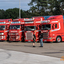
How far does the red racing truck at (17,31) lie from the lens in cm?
2414

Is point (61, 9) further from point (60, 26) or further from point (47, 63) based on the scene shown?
point (47, 63)

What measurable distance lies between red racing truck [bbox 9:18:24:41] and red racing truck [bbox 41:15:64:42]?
3277mm

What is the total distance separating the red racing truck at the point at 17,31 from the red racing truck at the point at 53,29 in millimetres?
3277

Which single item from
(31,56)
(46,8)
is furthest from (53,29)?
(46,8)

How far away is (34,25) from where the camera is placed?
23.4 m

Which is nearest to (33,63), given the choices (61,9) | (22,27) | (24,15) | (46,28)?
(46,28)

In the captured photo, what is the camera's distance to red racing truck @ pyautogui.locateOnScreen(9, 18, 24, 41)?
2414cm

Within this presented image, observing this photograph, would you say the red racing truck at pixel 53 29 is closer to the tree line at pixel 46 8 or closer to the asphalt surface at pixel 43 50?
the asphalt surface at pixel 43 50

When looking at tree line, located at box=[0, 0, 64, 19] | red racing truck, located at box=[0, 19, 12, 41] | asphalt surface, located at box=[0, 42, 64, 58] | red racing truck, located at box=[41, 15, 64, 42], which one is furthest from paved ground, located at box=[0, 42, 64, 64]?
tree line, located at box=[0, 0, 64, 19]

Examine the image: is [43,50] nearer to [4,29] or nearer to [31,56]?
[31,56]

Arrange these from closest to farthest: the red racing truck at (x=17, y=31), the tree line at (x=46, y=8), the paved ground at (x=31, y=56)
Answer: the paved ground at (x=31, y=56) → the red racing truck at (x=17, y=31) → the tree line at (x=46, y=8)

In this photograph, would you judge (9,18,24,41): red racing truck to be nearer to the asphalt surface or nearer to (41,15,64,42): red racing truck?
(41,15,64,42): red racing truck

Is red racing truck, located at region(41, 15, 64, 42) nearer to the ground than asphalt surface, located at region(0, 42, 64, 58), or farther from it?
farther from it

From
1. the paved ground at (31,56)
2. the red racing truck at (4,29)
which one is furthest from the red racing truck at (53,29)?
the paved ground at (31,56)
